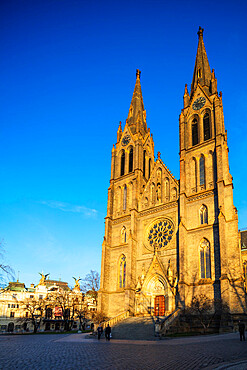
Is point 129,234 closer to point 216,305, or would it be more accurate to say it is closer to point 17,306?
point 216,305

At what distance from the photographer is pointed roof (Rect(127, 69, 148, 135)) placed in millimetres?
58875

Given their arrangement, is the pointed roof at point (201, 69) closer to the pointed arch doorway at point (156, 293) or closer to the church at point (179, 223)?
the church at point (179, 223)

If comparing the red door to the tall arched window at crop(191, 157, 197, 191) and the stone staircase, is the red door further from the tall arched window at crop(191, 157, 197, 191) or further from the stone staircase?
the tall arched window at crop(191, 157, 197, 191)

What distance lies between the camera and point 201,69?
2157 inches

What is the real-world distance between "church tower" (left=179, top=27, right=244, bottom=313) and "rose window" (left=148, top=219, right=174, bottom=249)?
125 inches

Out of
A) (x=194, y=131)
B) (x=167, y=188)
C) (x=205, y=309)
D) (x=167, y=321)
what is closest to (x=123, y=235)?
(x=167, y=188)

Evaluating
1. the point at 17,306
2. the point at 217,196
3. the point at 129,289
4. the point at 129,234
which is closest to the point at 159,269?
the point at 129,289

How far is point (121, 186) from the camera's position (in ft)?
178

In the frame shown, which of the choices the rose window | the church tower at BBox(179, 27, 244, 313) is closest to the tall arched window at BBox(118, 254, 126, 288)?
the rose window

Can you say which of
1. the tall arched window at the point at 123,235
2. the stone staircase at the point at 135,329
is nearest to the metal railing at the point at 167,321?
the stone staircase at the point at 135,329

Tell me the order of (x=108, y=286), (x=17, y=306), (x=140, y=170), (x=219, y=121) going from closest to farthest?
(x=219, y=121) → (x=108, y=286) → (x=140, y=170) → (x=17, y=306)

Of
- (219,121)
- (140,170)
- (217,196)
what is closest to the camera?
(217,196)

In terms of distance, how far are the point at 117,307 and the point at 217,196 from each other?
819 inches

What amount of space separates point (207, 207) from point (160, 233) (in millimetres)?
7946
